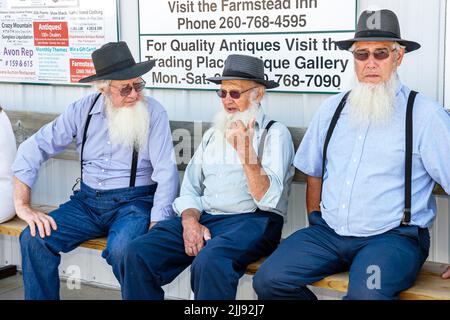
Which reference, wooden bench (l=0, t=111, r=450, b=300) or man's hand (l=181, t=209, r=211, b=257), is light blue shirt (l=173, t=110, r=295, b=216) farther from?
wooden bench (l=0, t=111, r=450, b=300)

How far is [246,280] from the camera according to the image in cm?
479

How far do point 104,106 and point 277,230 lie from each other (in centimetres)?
131

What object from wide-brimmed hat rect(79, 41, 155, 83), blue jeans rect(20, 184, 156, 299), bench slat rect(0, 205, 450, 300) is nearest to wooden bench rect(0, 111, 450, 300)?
bench slat rect(0, 205, 450, 300)

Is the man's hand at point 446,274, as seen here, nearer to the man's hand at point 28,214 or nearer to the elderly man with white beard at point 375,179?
the elderly man with white beard at point 375,179

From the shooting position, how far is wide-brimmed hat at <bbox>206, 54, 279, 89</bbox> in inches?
163

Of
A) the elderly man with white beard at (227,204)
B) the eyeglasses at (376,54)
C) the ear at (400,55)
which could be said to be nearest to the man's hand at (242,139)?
the elderly man with white beard at (227,204)

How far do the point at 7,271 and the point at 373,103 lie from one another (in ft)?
10.9

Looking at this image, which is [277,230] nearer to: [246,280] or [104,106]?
[246,280]

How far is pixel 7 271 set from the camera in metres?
5.77

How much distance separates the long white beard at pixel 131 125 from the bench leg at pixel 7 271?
1.85 metres

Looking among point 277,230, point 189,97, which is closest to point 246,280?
point 277,230

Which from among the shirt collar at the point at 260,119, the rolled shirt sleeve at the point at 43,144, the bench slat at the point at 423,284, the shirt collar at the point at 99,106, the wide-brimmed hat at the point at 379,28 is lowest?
the bench slat at the point at 423,284

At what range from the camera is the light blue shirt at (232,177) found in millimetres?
4035

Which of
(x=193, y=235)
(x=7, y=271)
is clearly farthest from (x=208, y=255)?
(x=7, y=271)
